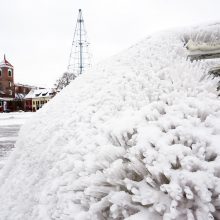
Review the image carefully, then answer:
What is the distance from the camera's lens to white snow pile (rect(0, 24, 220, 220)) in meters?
1.30

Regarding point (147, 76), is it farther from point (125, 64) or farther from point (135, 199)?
point (135, 199)

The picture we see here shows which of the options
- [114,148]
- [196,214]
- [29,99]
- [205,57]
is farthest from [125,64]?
[29,99]

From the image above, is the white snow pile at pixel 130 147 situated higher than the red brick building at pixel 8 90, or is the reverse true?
Result: the red brick building at pixel 8 90

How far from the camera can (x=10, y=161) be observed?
2799 millimetres

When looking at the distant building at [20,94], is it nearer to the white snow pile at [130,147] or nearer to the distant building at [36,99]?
the distant building at [36,99]

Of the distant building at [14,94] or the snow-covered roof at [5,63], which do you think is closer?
the distant building at [14,94]

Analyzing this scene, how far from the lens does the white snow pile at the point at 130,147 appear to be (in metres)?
1.30

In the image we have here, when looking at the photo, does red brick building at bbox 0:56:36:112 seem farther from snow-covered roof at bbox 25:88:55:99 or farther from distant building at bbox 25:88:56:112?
snow-covered roof at bbox 25:88:55:99

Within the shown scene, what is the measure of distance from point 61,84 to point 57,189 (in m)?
42.7

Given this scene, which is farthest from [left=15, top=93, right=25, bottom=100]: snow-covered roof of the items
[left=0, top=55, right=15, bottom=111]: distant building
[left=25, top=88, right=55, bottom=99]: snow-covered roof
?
[left=0, top=55, right=15, bottom=111]: distant building

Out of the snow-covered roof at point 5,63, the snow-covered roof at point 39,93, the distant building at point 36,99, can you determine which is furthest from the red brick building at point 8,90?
the snow-covered roof at point 39,93

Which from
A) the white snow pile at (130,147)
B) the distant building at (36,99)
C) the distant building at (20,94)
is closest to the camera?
the white snow pile at (130,147)

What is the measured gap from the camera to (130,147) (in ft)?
5.25

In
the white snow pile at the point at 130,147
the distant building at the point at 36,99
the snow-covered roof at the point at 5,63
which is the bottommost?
the white snow pile at the point at 130,147
